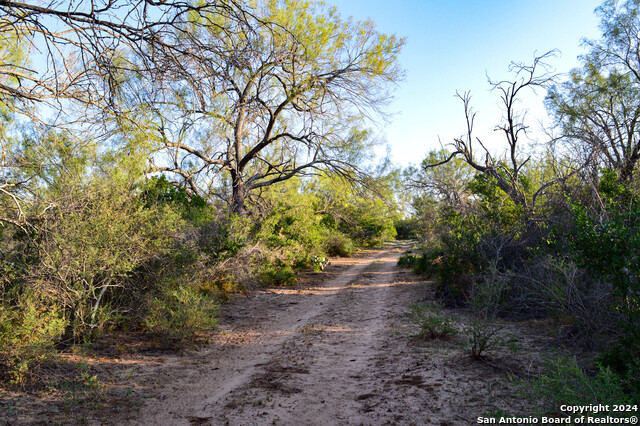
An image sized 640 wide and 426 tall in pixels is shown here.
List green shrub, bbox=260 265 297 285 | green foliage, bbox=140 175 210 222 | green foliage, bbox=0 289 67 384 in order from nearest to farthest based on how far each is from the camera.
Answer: green foliage, bbox=0 289 67 384
green foliage, bbox=140 175 210 222
green shrub, bbox=260 265 297 285

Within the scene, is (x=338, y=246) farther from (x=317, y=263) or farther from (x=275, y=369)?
(x=275, y=369)

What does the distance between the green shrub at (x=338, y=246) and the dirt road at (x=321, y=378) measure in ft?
46.0

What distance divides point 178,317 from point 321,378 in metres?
2.85

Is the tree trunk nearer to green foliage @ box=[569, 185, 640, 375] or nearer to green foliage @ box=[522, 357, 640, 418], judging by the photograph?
green foliage @ box=[569, 185, 640, 375]

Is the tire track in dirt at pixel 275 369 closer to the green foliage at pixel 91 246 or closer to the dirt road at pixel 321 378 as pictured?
the dirt road at pixel 321 378

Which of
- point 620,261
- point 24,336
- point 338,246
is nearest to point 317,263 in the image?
point 338,246

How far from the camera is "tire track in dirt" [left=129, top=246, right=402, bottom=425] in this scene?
13.3 ft

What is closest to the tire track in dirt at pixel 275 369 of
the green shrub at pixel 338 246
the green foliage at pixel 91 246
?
the green foliage at pixel 91 246

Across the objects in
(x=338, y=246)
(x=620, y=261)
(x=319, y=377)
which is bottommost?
(x=319, y=377)

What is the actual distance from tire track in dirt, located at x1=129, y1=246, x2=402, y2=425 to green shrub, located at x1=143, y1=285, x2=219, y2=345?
1.49 ft

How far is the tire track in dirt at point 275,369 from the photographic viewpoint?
4.06 metres

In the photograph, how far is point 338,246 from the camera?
77.5 feet

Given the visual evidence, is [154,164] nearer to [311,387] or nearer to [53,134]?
[53,134]

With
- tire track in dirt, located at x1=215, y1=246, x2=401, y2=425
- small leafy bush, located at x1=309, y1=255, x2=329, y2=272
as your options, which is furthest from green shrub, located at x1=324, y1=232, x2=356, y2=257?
tire track in dirt, located at x1=215, y1=246, x2=401, y2=425
